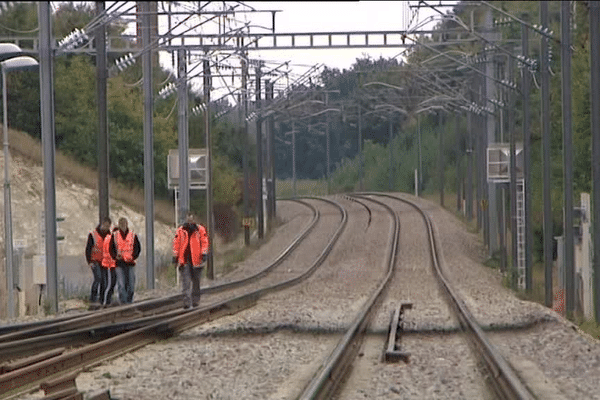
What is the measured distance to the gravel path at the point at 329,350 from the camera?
15.3 meters

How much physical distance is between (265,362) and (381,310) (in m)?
11.0

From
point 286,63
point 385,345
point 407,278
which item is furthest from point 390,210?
point 385,345

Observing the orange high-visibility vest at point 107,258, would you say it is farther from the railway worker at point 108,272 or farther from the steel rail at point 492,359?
the steel rail at point 492,359

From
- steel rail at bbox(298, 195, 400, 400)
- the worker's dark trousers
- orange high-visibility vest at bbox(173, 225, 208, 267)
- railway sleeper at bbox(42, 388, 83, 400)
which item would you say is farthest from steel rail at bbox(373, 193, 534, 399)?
the worker's dark trousers

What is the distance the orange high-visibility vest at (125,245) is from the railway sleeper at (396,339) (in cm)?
525

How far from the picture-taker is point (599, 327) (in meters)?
25.0

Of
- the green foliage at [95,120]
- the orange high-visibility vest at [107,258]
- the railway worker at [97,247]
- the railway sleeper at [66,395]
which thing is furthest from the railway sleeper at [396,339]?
the green foliage at [95,120]

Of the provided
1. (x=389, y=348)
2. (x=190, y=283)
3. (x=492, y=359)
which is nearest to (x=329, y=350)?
(x=389, y=348)

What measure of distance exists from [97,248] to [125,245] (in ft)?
3.06

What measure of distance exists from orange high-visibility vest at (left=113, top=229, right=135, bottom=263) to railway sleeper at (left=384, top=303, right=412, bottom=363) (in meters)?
5.25

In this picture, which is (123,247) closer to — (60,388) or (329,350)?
(329,350)

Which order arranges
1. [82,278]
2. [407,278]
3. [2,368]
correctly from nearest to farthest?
[2,368] < [407,278] < [82,278]

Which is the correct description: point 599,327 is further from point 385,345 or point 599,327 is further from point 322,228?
point 322,228

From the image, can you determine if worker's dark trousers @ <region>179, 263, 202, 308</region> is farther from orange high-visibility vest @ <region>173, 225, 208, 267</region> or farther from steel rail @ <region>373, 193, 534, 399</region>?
steel rail @ <region>373, 193, 534, 399</region>
